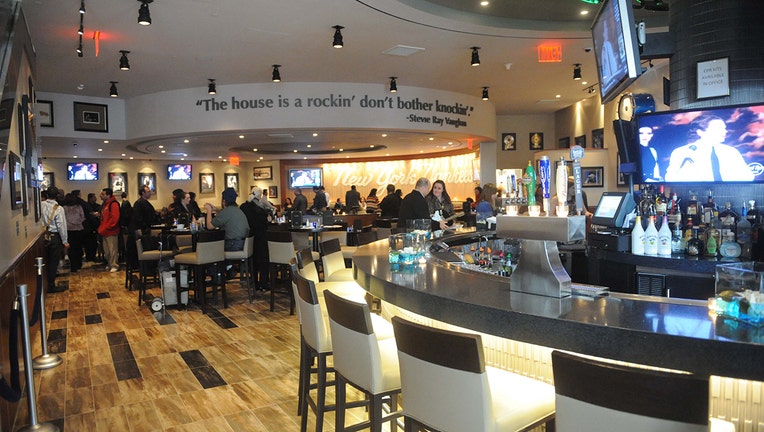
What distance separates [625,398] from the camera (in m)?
1.34

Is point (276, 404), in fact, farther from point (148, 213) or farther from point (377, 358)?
point (148, 213)

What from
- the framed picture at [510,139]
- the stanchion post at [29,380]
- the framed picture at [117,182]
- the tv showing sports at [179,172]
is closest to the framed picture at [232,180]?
the tv showing sports at [179,172]

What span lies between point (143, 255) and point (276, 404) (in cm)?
464

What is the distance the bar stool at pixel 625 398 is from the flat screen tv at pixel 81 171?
1879 centimetres

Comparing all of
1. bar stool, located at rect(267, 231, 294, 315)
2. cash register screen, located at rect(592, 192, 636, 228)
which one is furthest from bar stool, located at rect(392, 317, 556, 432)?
bar stool, located at rect(267, 231, 294, 315)

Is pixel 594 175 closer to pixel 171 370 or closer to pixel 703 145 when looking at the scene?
pixel 703 145

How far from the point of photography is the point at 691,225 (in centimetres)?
394

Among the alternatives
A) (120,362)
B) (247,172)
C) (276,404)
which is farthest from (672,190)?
(247,172)

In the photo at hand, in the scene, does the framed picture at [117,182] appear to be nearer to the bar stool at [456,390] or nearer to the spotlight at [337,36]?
the spotlight at [337,36]

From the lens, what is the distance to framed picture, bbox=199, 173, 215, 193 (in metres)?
19.7

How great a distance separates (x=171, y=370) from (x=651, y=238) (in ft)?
13.4

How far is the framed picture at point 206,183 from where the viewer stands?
1972 centimetres

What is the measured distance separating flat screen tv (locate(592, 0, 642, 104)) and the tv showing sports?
682 inches

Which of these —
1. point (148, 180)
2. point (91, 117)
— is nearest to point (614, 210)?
→ point (91, 117)
